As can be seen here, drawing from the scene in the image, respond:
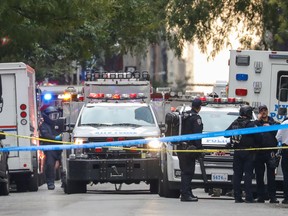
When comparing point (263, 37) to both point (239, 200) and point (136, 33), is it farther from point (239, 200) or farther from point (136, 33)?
point (239, 200)

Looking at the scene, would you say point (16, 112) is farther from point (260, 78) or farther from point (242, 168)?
point (260, 78)

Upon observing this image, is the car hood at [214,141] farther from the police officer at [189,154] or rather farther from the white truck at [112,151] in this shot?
the white truck at [112,151]

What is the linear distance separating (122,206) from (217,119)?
15.3ft

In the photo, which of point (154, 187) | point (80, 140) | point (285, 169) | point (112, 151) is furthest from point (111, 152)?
point (285, 169)

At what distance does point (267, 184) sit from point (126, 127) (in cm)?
348

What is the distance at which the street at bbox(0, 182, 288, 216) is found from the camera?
54.6 ft

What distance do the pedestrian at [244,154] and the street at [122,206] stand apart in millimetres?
330

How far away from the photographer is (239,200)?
64.5 feet

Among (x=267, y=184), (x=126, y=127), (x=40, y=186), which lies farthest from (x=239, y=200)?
(x=40, y=186)

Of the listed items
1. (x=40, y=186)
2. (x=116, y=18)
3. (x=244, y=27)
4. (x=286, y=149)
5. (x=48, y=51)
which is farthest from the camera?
(x=244, y=27)

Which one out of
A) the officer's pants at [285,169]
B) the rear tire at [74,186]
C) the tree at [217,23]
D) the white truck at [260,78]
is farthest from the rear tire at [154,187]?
the tree at [217,23]

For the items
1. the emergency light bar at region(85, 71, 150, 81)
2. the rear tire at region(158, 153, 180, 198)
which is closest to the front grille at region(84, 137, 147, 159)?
the rear tire at region(158, 153, 180, 198)

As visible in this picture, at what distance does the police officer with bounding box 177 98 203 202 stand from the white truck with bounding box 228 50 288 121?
807 centimetres

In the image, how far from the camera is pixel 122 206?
1766cm
